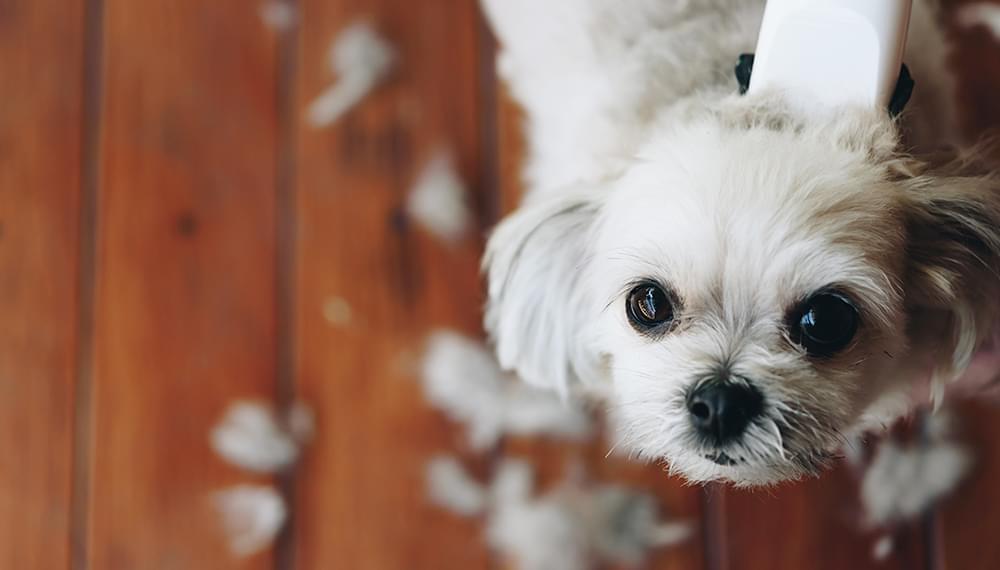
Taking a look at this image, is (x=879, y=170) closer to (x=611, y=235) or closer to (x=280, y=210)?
(x=611, y=235)

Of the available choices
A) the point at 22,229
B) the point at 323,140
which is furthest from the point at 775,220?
the point at 22,229

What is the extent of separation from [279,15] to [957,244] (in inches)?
40.3

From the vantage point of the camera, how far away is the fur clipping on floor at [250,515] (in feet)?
4.29

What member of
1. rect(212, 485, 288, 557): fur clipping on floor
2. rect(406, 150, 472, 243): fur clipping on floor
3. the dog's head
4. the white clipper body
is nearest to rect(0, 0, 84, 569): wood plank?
rect(212, 485, 288, 557): fur clipping on floor

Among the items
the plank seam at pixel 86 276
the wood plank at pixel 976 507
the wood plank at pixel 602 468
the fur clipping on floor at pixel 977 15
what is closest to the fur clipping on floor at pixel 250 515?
the plank seam at pixel 86 276

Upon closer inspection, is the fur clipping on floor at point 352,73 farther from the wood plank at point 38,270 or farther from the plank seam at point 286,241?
the wood plank at point 38,270

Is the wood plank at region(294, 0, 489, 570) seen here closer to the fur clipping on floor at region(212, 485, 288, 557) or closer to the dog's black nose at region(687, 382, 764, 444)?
the fur clipping on floor at region(212, 485, 288, 557)

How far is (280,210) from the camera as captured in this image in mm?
1392

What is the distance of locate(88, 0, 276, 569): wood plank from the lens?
52.1 inches

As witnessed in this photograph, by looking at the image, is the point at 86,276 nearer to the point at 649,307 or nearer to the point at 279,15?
the point at 279,15

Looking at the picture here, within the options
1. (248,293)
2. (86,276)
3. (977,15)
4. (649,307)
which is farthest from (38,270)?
(977,15)

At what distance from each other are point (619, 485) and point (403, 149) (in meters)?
0.58

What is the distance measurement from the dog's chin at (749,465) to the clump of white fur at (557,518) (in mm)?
423

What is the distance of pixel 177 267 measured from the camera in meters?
1.38
